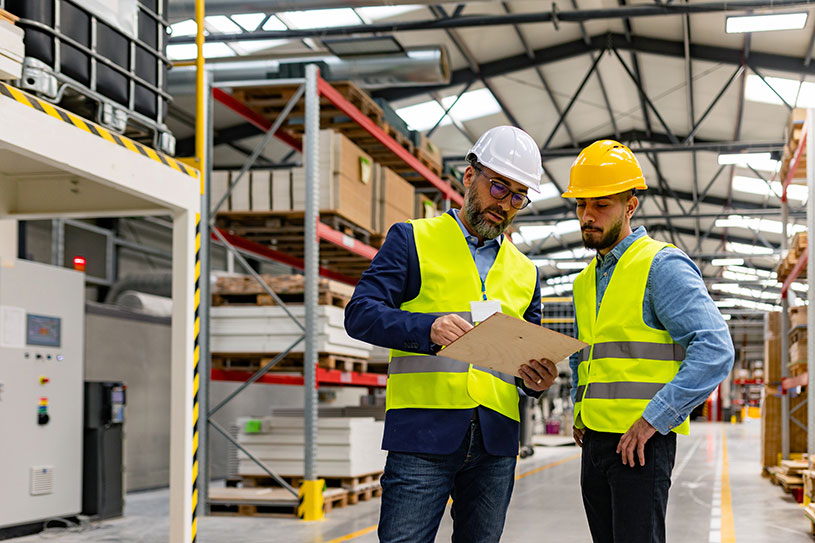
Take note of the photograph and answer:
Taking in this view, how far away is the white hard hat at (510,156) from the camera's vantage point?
2.77m

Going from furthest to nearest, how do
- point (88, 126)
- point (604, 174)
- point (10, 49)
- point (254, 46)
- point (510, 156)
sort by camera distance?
point (254, 46) < point (88, 126) < point (10, 49) < point (604, 174) < point (510, 156)

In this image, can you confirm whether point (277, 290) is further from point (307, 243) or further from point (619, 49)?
point (619, 49)

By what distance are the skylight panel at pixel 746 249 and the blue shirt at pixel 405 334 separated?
28332 mm

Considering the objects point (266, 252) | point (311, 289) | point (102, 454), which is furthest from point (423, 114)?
point (102, 454)

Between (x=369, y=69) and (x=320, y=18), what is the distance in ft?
5.58

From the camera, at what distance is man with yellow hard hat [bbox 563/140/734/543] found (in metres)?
2.65

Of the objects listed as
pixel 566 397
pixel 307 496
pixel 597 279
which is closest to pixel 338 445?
pixel 307 496

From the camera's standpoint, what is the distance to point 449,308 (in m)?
2.72

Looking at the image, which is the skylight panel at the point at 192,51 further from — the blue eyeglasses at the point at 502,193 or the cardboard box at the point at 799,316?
the blue eyeglasses at the point at 502,193

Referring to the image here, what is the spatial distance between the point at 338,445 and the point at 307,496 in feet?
3.15

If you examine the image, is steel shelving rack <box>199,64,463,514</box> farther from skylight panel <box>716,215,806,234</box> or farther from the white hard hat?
skylight panel <box>716,215,806,234</box>

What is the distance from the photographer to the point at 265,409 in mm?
14227

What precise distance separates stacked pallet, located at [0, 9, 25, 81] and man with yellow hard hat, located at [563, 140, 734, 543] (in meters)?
2.35

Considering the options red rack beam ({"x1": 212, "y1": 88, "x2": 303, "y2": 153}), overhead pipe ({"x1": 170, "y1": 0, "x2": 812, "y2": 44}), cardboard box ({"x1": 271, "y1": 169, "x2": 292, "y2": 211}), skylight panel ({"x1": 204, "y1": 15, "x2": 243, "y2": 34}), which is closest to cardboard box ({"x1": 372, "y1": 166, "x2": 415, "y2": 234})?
red rack beam ({"x1": 212, "y1": 88, "x2": 303, "y2": 153})
